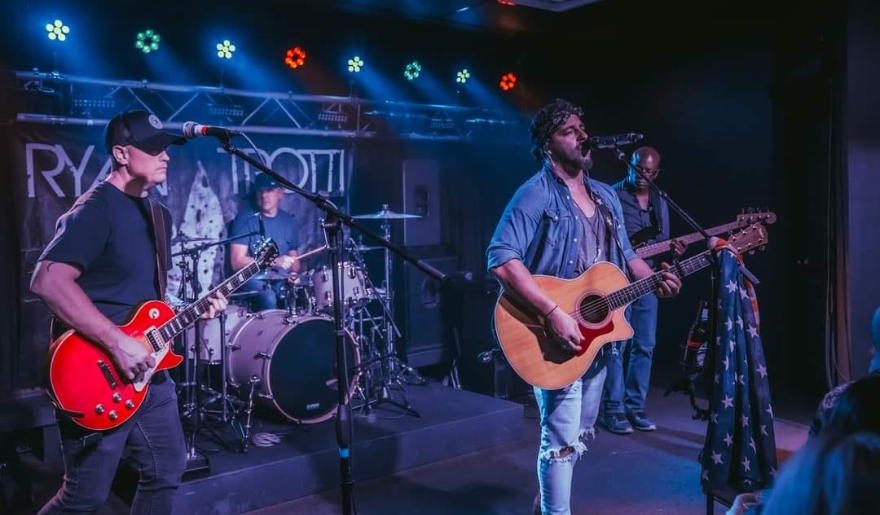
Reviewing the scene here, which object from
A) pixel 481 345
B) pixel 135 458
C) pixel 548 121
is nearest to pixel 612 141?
pixel 548 121

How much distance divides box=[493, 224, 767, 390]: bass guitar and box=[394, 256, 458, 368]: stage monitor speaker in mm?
4814

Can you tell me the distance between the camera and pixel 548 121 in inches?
155

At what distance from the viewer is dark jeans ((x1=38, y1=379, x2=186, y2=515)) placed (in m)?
3.25

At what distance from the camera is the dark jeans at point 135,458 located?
3246 mm

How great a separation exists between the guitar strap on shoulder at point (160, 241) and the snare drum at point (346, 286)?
3.16 meters

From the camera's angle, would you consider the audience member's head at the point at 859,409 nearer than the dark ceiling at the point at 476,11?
Yes

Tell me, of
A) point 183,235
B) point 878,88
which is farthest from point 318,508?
point 878,88

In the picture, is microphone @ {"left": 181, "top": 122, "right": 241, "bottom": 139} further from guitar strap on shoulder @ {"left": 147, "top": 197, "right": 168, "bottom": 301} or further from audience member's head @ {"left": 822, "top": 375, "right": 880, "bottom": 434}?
audience member's head @ {"left": 822, "top": 375, "right": 880, "bottom": 434}

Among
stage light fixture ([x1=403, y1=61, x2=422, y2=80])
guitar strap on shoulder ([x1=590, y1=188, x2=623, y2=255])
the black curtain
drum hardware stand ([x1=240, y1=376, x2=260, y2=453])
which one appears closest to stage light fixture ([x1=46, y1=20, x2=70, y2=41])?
the black curtain

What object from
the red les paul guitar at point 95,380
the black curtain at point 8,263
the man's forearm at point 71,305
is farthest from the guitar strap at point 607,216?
the black curtain at point 8,263

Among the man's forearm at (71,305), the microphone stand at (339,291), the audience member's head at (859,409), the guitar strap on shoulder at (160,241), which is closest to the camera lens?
the audience member's head at (859,409)

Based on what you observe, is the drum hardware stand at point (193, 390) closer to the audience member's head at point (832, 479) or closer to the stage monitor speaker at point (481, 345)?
the stage monitor speaker at point (481, 345)

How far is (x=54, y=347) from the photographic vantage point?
3.31 metres

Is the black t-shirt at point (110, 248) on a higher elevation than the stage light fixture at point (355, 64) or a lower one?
lower
